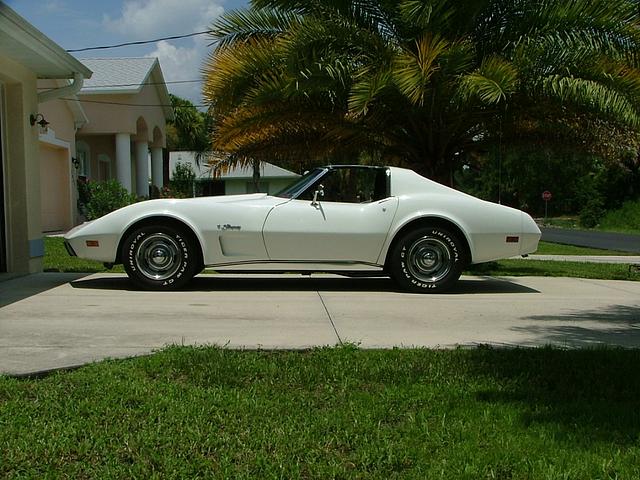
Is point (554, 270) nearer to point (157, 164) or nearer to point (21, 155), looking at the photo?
point (21, 155)

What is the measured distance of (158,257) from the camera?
7.99 m

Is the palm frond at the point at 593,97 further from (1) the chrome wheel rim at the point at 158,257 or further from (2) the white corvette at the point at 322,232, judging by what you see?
(1) the chrome wheel rim at the point at 158,257

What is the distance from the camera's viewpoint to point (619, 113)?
382 inches

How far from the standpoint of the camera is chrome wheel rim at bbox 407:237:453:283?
8.27 metres

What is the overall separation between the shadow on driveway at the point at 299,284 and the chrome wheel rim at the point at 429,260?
334 millimetres

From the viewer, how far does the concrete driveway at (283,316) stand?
17.3ft

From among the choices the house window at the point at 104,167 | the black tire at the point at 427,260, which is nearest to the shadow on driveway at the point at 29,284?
the black tire at the point at 427,260

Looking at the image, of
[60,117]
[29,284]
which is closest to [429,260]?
[29,284]

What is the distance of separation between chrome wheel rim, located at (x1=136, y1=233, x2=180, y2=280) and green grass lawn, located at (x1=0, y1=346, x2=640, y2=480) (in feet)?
11.0

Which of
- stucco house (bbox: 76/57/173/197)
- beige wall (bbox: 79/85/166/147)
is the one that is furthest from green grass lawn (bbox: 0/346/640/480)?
beige wall (bbox: 79/85/166/147)

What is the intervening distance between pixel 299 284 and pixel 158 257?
198cm

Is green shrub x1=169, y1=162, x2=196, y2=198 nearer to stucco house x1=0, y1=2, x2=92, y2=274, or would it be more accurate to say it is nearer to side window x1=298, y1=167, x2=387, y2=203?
stucco house x1=0, y1=2, x2=92, y2=274

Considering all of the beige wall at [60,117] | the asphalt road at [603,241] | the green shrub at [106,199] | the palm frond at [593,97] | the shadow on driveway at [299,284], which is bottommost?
the asphalt road at [603,241]

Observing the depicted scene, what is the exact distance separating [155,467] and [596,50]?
936 cm
